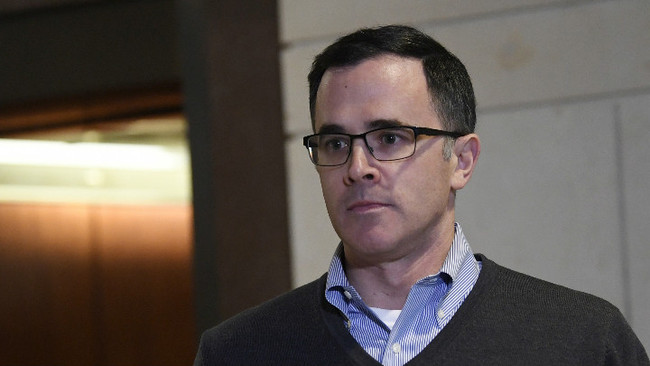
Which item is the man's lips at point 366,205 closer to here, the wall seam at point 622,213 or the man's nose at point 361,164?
the man's nose at point 361,164

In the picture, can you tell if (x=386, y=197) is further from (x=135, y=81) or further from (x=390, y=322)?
(x=135, y=81)

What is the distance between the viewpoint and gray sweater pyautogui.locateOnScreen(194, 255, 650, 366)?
5.95ft

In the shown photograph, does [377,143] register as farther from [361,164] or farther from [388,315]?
[388,315]

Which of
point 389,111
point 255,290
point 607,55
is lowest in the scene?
point 255,290

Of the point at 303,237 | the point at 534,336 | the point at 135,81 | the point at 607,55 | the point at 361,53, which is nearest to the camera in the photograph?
the point at 534,336

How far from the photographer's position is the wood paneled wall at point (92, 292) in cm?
459

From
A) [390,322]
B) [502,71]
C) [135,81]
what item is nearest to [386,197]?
[390,322]

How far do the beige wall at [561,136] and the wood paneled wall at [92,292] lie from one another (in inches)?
65.5

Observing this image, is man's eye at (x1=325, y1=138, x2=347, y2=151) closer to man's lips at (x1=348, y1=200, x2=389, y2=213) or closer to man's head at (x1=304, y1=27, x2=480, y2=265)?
man's head at (x1=304, y1=27, x2=480, y2=265)

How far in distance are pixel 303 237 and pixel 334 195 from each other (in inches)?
67.5

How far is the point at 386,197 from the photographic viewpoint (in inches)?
74.5

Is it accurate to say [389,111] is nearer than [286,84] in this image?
Yes

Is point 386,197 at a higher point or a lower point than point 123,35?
lower

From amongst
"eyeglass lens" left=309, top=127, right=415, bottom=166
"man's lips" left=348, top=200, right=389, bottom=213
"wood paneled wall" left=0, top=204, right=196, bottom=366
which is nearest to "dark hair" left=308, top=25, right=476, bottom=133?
"eyeglass lens" left=309, top=127, right=415, bottom=166
